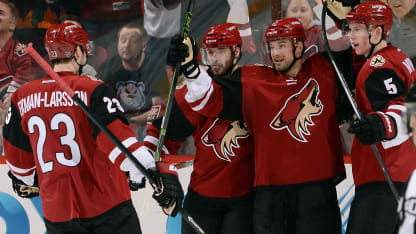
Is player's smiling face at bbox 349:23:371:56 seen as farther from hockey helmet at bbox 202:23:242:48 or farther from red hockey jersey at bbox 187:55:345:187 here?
hockey helmet at bbox 202:23:242:48

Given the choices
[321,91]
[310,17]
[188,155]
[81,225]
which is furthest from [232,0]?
[81,225]

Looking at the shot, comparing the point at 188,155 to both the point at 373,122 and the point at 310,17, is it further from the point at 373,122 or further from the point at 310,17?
the point at 373,122

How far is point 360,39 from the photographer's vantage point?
273cm

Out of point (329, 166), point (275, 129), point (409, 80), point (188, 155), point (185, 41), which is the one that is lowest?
point (188, 155)

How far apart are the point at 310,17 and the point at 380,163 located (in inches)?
59.0

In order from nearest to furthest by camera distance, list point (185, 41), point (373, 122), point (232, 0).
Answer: point (373, 122) < point (185, 41) < point (232, 0)

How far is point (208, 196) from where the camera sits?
2961mm

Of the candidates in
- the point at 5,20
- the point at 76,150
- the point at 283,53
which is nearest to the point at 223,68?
the point at 283,53

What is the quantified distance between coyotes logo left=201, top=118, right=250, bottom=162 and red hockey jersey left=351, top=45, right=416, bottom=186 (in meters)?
0.57

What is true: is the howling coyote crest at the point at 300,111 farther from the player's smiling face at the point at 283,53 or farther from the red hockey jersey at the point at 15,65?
the red hockey jersey at the point at 15,65

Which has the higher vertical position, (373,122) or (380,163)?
(373,122)

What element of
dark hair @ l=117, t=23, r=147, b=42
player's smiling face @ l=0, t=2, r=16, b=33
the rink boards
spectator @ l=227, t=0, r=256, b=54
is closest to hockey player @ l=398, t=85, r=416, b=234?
spectator @ l=227, t=0, r=256, b=54

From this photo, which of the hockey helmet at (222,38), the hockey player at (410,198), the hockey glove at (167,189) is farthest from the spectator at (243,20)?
the hockey player at (410,198)

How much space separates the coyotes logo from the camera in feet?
9.52
